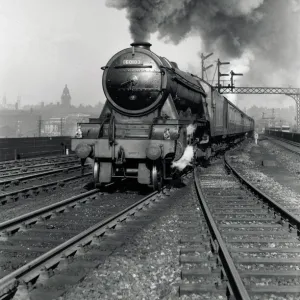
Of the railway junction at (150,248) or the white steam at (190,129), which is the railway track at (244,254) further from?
the white steam at (190,129)

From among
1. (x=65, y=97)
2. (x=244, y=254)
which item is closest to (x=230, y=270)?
(x=244, y=254)

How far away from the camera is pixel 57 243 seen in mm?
4785

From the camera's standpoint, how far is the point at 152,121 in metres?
8.62

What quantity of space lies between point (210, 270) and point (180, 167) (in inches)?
231

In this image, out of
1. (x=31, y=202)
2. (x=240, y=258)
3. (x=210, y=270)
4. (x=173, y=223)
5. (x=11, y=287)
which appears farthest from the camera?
(x=31, y=202)

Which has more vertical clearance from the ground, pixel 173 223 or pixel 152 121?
pixel 152 121

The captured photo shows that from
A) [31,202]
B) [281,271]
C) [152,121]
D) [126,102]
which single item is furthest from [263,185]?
[281,271]

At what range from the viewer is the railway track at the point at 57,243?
11.4 ft

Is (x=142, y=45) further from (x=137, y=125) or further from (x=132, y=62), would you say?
(x=137, y=125)

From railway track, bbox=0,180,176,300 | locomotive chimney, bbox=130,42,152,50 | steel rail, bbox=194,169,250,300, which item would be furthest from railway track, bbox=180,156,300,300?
locomotive chimney, bbox=130,42,152,50

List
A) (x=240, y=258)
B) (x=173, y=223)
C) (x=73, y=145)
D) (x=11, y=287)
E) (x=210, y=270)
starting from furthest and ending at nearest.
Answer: (x=73, y=145)
(x=173, y=223)
(x=240, y=258)
(x=210, y=270)
(x=11, y=287)

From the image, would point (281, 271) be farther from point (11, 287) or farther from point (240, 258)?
point (11, 287)

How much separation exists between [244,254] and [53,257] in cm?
214

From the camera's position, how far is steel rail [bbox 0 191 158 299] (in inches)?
131
